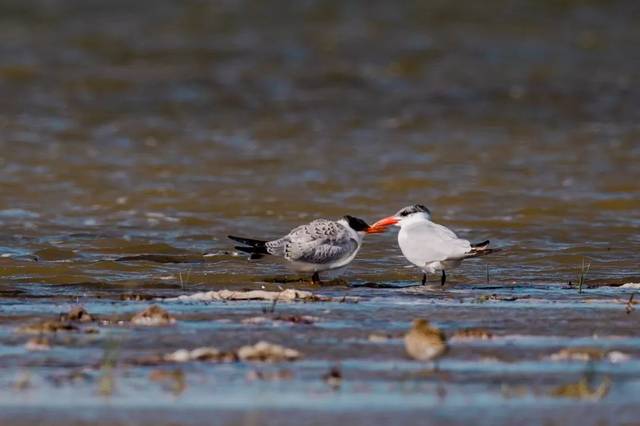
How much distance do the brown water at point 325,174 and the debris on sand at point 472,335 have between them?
0.35ft

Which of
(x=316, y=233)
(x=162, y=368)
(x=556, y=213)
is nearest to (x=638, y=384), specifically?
(x=162, y=368)

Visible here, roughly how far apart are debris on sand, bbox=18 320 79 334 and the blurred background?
2.31 meters

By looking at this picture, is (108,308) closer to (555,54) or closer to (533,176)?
(533,176)

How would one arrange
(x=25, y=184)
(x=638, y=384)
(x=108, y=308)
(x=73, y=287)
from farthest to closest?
(x=25, y=184) → (x=73, y=287) → (x=108, y=308) → (x=638, y=384)

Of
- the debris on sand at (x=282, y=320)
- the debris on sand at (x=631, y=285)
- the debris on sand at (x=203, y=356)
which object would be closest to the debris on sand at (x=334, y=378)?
the debris on sand at (x=203, y=356)

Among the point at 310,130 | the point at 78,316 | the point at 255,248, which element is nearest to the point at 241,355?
the point at 78,316

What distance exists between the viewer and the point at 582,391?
536 centimetres

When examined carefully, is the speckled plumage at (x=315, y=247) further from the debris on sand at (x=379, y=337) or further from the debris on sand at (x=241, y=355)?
the debris on sand at (x=241, y=355)

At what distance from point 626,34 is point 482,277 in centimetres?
1743

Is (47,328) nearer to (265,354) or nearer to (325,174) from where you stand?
(265,354)

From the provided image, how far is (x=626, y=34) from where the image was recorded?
26.1 m

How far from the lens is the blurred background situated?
11.5 meters

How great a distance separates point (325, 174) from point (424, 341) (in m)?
8.93

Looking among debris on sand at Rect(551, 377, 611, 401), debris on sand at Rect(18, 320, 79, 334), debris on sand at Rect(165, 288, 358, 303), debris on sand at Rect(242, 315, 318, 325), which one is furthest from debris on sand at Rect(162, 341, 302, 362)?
debris on sand at Rect(165, 288, 358, 303)
